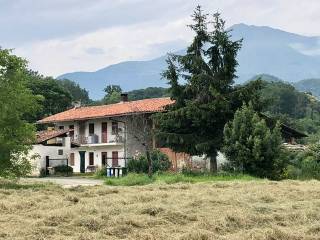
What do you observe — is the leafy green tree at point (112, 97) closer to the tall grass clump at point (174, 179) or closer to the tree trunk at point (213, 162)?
the tree trunk at point (213, 162)

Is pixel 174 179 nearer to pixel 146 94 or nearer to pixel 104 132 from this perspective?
pixel 104 132

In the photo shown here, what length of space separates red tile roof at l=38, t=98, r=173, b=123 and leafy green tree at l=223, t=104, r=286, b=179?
13.7 metres

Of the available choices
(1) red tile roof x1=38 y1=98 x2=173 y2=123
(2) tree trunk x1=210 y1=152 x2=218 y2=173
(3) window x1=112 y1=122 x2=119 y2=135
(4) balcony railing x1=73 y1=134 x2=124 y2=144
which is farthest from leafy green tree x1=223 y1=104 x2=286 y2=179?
(3) window x1=112 y1=122 x2=119 y2=135

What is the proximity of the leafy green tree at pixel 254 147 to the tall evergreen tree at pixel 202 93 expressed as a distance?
2751mm

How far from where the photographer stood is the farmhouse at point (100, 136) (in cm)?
4172

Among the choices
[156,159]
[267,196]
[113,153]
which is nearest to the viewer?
[267,196]

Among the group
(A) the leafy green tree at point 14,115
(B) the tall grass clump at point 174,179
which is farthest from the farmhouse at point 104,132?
(A) the leafy green tree at point 14,115

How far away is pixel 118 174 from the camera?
32.7 m

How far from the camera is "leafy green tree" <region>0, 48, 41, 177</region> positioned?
20.0 metres

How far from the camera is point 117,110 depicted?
44312 millimetres

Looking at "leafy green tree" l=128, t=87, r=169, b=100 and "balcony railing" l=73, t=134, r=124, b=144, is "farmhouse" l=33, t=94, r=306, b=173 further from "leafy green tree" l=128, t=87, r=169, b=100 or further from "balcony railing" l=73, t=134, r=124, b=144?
"leafy green tree" l=128, t=87, r=169, b=100

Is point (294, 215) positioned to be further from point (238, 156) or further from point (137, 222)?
point (238, 156)

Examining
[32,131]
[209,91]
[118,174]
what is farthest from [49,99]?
[32,131]

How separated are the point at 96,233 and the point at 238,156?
17661 millimetres
